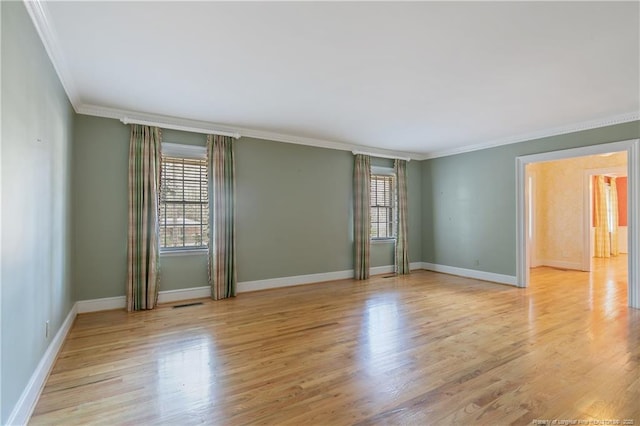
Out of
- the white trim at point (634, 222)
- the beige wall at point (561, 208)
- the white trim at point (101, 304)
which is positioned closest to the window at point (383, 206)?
the beige wall at point (561, 208)

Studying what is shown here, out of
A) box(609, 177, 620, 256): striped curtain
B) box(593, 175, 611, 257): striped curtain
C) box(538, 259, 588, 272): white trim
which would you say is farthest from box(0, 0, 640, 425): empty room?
box(609, 177, 620, 256): striped curtain

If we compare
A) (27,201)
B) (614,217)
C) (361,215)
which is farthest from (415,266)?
(614,217)

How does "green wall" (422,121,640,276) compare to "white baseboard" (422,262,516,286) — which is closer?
"green wall" (422,121,640,276)

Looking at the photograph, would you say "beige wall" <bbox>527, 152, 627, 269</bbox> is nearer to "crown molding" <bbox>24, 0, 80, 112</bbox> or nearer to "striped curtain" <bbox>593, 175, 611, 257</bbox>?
"striped curtain" <bbox>593, 175, 611, 257</bbox>

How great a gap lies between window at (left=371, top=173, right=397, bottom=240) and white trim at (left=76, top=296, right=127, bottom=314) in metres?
4.65

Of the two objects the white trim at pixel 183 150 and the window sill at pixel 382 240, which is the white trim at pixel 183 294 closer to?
the white trim at pixel 183 150

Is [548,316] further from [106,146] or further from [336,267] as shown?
[106,146]

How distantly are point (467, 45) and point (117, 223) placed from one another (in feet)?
15.1

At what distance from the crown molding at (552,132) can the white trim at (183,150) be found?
4911mm

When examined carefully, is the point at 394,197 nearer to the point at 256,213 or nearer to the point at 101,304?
the point at 256,213

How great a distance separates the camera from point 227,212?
4.98 meters

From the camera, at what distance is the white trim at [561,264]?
7348 millimetres

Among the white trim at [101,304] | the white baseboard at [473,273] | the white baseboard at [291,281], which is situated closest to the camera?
the white trim at [101,304]

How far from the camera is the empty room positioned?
215 centimetres
